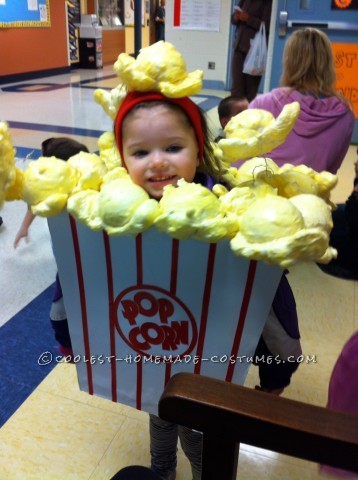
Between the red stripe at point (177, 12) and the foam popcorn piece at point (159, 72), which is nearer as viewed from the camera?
the foam popcorn piece at point (159, 72)

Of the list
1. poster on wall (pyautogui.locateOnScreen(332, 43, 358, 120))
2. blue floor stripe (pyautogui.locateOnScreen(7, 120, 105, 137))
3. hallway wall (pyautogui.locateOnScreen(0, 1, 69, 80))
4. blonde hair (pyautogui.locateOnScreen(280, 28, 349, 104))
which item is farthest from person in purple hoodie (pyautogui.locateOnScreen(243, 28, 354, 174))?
hallway wall (pyautogui.locateOnScreen(0, 1, 69, 80))

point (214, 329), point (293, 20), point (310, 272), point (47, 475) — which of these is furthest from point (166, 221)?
point (293, 20)

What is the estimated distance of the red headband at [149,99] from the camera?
2.33ft

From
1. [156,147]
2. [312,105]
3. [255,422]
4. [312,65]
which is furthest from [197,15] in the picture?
[255,422]

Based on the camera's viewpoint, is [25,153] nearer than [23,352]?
No

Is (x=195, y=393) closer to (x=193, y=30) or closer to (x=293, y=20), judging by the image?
(x=293, y=20)

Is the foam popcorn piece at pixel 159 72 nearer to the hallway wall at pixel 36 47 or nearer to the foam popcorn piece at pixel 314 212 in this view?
the foam popcorn piece at pixel 314 212

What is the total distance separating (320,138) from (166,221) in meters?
1.48

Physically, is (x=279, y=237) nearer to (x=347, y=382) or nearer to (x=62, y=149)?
(x=347, y=382)

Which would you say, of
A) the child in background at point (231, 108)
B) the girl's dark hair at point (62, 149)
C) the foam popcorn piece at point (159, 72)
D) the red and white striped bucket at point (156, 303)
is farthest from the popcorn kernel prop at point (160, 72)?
the child in background at point (231, 108)

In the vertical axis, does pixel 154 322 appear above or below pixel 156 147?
below

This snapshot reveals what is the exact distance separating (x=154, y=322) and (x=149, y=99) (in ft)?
1.18

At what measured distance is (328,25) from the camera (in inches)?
136

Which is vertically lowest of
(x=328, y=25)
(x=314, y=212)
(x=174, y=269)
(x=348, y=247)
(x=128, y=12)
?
(x=348, y=247)
